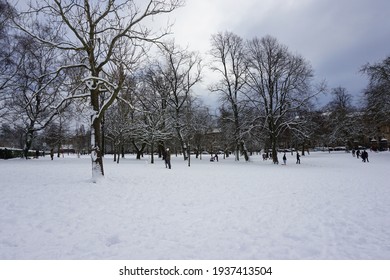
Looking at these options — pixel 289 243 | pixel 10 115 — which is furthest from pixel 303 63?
pixel 10 115

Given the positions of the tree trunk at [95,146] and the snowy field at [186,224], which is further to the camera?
the tree trunk at [95,146]

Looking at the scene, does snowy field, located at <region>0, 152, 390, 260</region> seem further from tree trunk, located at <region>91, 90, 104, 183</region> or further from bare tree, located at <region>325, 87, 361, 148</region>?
bare tree, located at <region>325, 87, 361, 148</region>

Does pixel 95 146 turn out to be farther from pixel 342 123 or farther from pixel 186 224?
pixel 342 123

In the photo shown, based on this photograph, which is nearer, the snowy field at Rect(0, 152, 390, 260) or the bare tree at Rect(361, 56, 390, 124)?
the snowy field at Rect(0, 152, 390, 260)

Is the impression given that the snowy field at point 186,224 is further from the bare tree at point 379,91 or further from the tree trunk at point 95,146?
the bare tree at point 379,91

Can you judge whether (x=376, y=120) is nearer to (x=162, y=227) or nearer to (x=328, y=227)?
(x=328, y=227)

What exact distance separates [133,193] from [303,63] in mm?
27077

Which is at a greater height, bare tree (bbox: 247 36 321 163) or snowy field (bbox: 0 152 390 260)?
bare tree (bbox: 247 36 321 163)

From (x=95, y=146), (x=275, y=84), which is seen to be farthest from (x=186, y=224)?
(x=275, y=84)

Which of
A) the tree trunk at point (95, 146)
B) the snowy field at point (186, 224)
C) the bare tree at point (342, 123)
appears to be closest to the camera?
the snowy field at point (186, 224)

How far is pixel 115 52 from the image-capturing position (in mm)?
12477

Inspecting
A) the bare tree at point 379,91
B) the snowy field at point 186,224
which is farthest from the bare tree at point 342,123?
the snowy field at point 186,224

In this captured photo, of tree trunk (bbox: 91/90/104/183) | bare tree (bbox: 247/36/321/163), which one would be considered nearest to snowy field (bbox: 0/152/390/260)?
tree trunk (bbox: 91/90/104/183)
